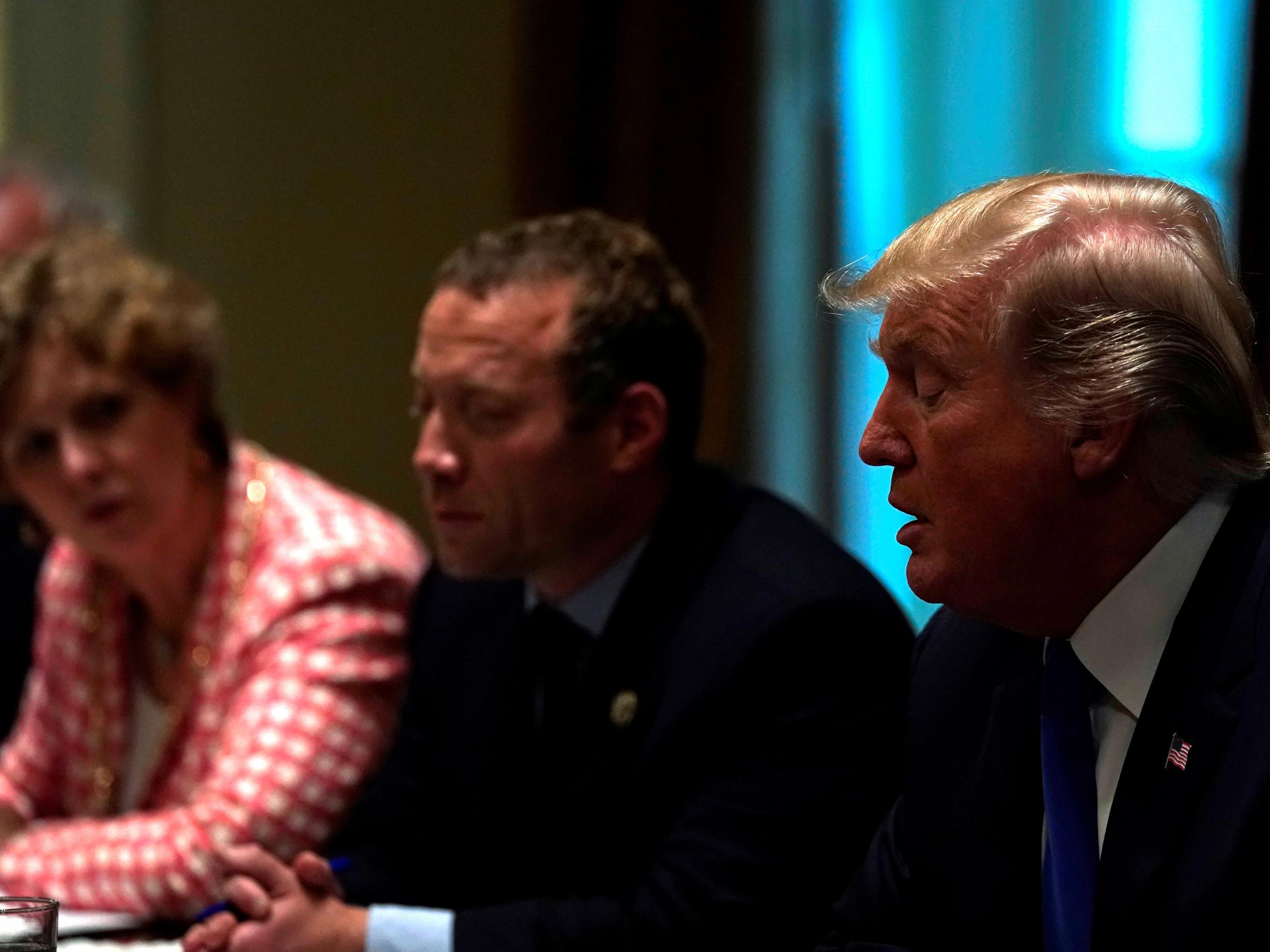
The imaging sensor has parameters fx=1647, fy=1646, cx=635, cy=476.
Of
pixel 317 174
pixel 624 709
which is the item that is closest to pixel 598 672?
pixel 624 709

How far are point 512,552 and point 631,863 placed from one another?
436 millimetres

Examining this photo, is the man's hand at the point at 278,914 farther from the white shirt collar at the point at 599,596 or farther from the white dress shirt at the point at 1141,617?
the white dress shirt at the point at 1141,617

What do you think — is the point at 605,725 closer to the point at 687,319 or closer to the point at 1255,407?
the point at 687,319

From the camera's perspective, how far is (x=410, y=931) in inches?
76.5

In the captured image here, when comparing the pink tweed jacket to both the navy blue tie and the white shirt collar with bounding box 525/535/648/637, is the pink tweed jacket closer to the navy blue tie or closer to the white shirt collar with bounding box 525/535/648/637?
the white shirt collar with bounding box 525/535/648/637

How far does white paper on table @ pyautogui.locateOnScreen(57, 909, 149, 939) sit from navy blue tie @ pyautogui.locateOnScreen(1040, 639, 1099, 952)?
129 cm

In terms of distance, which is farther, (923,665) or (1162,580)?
(923,665)

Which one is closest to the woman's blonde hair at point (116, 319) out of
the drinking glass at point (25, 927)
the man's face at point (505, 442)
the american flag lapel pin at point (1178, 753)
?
the man's face at point (505, 442)

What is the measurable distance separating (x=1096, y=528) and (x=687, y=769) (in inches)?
27.6

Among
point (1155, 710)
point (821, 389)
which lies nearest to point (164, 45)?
point (821, 389)

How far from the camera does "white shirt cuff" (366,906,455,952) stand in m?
1.94

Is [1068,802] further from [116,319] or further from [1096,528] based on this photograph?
[116,319]

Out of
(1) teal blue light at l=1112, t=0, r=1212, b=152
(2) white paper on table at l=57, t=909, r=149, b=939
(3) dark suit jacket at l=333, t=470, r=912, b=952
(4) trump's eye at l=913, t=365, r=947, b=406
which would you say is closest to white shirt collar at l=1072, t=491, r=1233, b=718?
(4) trump's eye at l=913, t=365, r=947, b=406

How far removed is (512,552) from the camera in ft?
7.21
